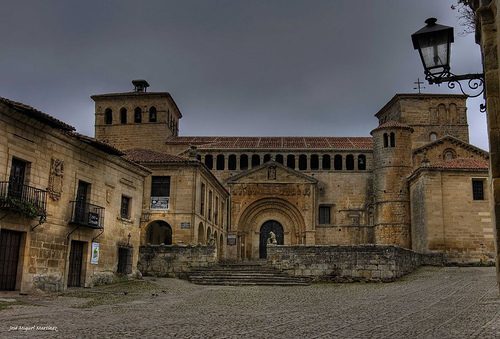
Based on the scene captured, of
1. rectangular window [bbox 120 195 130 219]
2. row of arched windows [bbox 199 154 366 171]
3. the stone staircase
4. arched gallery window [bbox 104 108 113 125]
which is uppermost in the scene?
arched gallery window [bbox 104 108 113 125]

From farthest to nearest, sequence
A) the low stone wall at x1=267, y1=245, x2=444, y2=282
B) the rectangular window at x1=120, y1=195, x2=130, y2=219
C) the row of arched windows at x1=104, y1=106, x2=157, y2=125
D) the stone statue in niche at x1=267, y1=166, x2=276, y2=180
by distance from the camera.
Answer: the row of arched windows at x1=104, y1=106, x2=157, y2=125
the stone statue in niche at x1=267, y1=166, x2=276, y2=180
the rectangular window at x1=120, y1=195, x2=130, y2=219
the low stone wall at x1=267, y1=245, x2=444, y2=282

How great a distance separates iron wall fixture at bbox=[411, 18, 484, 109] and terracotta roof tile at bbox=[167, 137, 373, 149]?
34462 mm

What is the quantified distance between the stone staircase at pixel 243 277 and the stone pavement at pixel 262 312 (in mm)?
1648

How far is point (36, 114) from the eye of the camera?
47.1 ft

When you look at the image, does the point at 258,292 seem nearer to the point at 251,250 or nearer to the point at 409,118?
the point at 251,250

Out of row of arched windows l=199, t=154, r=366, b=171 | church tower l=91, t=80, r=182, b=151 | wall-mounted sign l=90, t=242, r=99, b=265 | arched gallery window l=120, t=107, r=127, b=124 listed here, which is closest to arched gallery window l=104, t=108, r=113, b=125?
church tower l=91, t=80, r=182, b=151

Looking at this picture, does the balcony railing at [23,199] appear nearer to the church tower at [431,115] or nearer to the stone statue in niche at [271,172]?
the stone statue in niche at [271,172]

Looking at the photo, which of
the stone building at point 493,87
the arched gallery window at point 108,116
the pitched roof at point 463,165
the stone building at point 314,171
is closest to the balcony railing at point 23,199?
the stone building at point 493,87

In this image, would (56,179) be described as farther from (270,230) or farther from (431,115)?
(431,115)

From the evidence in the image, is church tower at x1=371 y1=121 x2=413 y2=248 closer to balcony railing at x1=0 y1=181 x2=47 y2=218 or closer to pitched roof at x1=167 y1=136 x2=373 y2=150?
pitched roof at x1=167 y1=136 x2=373 y2=150

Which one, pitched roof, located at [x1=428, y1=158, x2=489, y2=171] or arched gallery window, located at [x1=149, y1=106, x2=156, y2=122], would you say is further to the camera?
arched gallery window, located at [x1=149, y1=106, x2=156, y2=122]

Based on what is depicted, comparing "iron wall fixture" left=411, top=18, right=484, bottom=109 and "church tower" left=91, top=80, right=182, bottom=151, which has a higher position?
"church tower" left=91, top=80, right=182, bottom=151

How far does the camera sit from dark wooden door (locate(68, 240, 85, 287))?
56.2 feet

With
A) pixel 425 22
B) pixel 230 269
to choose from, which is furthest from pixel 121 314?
pixel 230 269
